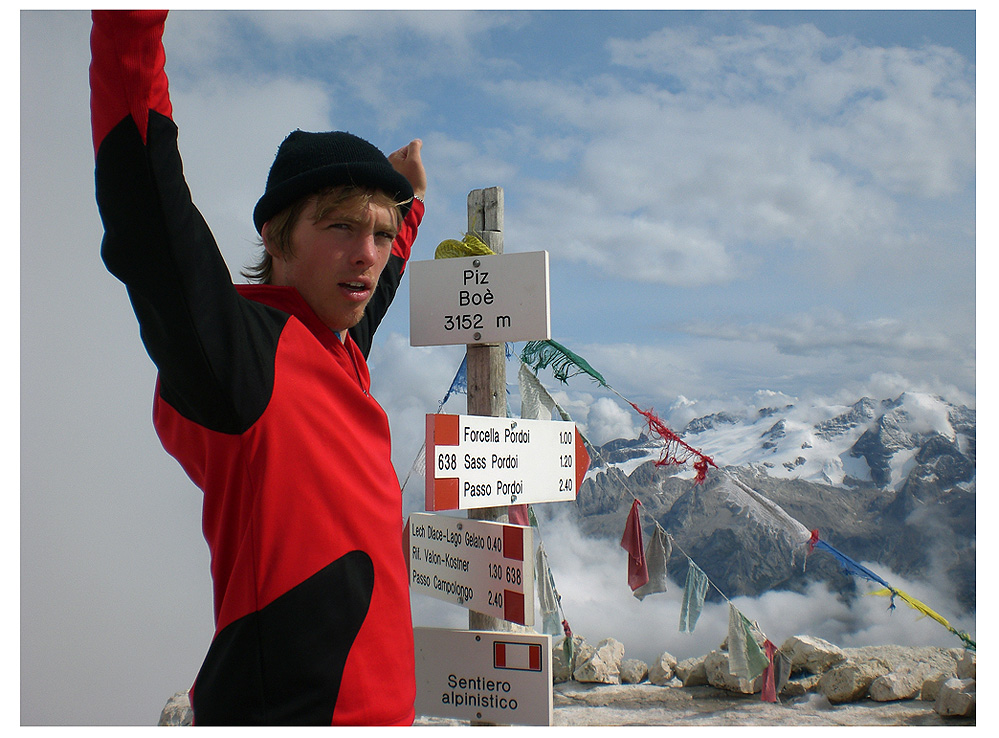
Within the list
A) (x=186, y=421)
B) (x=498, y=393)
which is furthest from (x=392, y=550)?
(x=498, y=393)

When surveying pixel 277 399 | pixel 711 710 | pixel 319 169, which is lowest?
pixel 711 710

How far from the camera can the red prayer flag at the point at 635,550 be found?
10.3ft

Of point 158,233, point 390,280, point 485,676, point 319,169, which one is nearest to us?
point 158,233

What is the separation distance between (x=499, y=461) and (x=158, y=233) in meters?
1.14

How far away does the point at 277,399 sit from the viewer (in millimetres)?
1156

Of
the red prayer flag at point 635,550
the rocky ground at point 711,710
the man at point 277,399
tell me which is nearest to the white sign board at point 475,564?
the man at point 277,399

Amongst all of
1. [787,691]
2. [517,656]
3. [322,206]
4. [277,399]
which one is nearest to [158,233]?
[277,399]

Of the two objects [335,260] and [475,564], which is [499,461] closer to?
[475,564]

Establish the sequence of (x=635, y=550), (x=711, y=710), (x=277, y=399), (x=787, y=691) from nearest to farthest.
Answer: (x=277, y=399) < (x=635, y=550) < (x=711, y=710) < (x=787, y=691)

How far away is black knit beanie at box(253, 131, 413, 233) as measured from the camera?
4.33 feet

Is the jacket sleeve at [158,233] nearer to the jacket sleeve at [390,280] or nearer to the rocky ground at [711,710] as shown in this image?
the jacket sleeve at [390,280]

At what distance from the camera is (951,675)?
4.60m

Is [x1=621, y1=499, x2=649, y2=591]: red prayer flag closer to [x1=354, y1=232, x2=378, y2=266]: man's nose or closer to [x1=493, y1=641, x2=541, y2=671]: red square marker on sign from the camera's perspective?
[x1=493, y1=641, x2=541, y2=671]: red square marker on sign

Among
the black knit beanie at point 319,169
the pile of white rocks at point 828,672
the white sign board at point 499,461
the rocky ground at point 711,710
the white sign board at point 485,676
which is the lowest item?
the rocky ground at point 711,710
